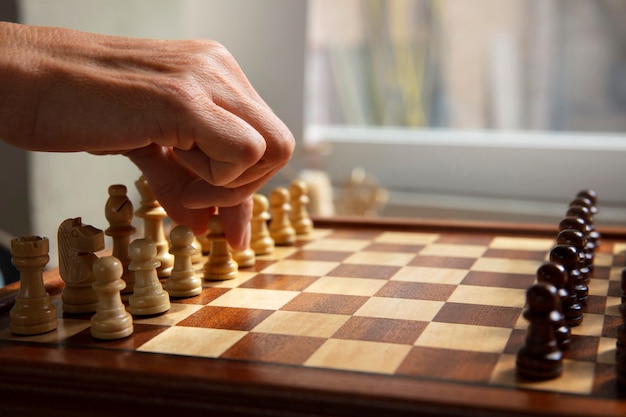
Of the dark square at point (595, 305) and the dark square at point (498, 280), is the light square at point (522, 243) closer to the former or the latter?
the dark square at point (498, 280)

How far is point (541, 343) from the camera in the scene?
0.88 meters

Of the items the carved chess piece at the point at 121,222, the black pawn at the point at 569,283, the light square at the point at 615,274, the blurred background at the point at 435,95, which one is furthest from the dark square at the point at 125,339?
the blurred background at the point at 435,95

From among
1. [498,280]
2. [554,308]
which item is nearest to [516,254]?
[498,280]

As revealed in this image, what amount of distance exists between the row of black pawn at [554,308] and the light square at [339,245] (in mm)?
492

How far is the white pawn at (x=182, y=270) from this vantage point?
127 cm

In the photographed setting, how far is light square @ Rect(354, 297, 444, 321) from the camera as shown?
3.72ft

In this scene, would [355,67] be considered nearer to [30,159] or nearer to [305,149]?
[305,149]

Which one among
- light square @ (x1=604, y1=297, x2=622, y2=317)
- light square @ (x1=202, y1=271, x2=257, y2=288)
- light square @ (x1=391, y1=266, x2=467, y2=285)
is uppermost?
light square @ (x1=202, y1=271, x2=257, y2=288)

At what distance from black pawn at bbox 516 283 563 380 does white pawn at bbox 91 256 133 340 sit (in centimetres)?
52

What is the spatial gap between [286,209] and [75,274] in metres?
0.64

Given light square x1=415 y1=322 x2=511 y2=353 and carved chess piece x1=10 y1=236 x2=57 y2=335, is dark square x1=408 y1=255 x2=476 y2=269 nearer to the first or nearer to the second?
light square x1=415 y1=322 x2=511 y2=353

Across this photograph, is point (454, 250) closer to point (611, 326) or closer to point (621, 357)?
point (611, 326)

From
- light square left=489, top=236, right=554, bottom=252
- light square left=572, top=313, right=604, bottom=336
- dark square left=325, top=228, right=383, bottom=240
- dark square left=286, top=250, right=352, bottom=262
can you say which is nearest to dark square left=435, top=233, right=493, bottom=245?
light square left=489, top=236, right=554, bottom=252

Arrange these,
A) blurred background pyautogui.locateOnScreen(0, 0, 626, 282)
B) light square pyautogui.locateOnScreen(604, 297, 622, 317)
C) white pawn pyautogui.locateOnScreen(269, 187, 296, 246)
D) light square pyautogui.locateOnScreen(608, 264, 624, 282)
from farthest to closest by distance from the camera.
→ blurred background pyautogui.locateOnScreen(0, 0, 626, 282) → white pawn pyautogui.locateOnScreen(269, 187, 296, 246) → light square pyautogui.locateOnScreen(608, 264, 624, 282) → light square pyautogui.locateOnScreen(604, 297, 622, 317)
